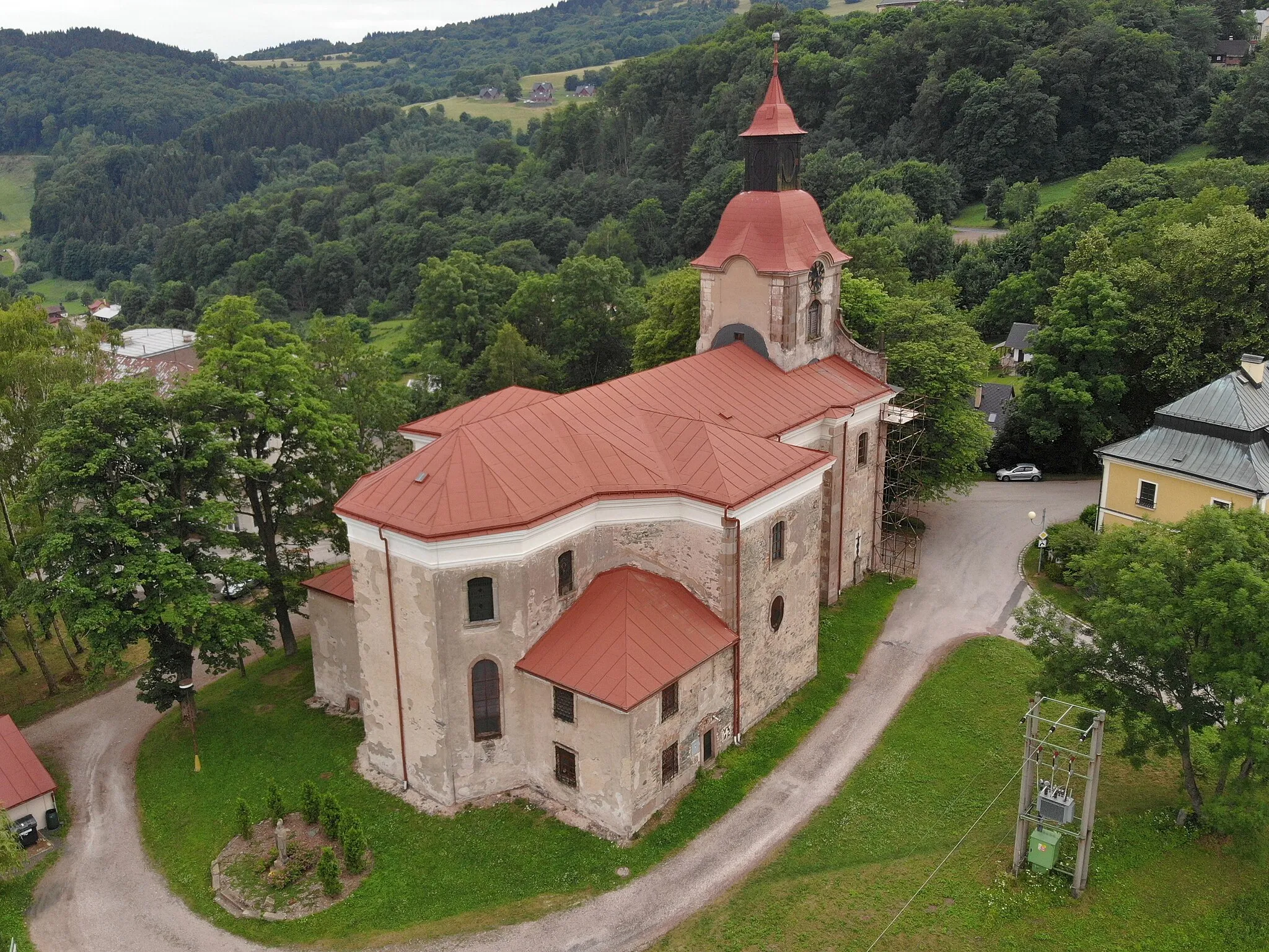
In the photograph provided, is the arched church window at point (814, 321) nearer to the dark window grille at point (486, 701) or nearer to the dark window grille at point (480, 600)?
the dark window grille at point (480, 600)

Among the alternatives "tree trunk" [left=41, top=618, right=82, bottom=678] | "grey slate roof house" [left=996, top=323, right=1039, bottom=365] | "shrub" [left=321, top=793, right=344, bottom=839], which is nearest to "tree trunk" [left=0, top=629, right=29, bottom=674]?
"tree trunk" [left=41, top=618, right=82, bottom=678]

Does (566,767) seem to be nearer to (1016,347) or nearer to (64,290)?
(1016,347)

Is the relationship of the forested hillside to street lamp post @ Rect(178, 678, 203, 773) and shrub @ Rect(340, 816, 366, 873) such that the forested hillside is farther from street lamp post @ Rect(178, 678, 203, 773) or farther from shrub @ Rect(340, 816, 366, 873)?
street lamp post @ Rect(178, 678, 203, 773)

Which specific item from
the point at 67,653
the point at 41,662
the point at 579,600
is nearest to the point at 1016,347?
the point at 579,600

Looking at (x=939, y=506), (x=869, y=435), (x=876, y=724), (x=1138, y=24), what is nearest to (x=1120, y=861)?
(x=876, y=724)

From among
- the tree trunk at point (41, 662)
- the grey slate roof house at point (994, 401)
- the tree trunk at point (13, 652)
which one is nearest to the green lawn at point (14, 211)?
the tree trunk at point (13, 652)

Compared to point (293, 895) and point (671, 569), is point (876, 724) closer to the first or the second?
point (671, 569)
